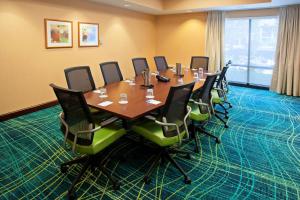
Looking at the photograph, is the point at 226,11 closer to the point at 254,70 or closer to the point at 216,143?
the point at 254,70

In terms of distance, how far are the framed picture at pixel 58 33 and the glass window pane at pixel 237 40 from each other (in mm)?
4633

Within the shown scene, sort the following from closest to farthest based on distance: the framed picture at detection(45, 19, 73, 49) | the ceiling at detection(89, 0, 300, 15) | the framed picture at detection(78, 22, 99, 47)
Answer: the framed picture at detection(45, 19, 73, 49) → the framed picture at detection(78, 22, 99, 47) → the ceiling at detection(89, 0, 300, 15)

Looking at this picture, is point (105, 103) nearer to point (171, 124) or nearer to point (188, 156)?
point (171, 124)

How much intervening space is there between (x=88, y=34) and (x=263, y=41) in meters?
4.89

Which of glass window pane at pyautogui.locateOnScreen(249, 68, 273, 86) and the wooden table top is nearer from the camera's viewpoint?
the wooden table top

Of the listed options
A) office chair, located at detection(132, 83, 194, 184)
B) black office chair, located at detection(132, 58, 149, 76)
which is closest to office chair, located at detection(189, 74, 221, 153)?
office chair, located at detection(132, 83, 194, 184)

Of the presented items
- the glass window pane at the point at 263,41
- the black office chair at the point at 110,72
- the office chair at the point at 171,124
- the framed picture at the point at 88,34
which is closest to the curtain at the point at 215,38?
the glass window pane at the point at 263,41

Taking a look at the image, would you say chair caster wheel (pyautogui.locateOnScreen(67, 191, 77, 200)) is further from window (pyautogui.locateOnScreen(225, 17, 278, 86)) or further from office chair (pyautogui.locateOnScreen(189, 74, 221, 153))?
window (pyautogui.locateOnScreen(225, 17, 278, 86))

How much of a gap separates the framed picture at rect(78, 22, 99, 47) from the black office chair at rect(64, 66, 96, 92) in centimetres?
217

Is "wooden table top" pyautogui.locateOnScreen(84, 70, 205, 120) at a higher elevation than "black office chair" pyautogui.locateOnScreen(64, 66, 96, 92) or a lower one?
lower

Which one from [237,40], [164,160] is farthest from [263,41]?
[164,160]

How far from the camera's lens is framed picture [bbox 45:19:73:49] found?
4.57 metres

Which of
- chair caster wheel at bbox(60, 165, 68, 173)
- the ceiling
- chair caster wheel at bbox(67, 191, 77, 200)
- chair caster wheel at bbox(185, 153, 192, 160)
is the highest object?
the ceiling

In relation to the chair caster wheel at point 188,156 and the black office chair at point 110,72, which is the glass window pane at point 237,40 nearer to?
the black office chair at point 110,72
